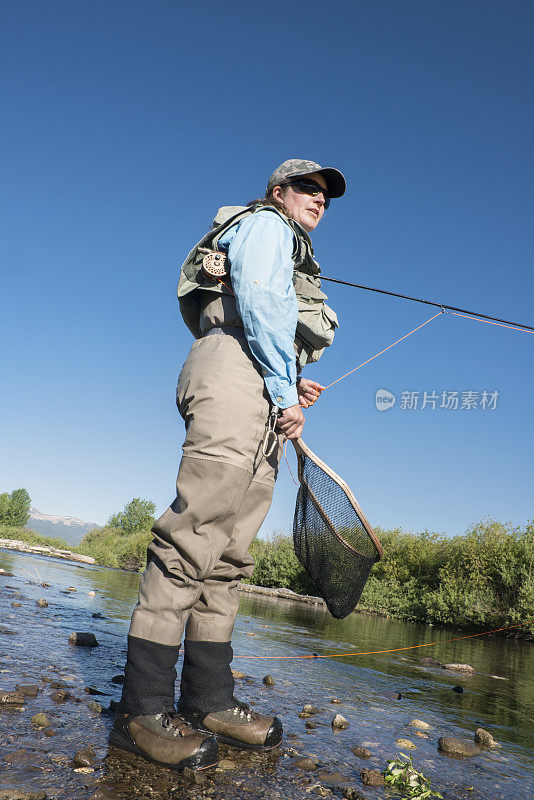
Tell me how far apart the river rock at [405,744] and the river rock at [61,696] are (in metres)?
1.67

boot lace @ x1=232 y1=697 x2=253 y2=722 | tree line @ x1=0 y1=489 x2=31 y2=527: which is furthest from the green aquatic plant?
tree line @ x1=0 y1=489 x2=31 y2=527

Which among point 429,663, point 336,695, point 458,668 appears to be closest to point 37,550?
point 429,663

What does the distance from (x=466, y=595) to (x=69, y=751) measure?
21.0 m

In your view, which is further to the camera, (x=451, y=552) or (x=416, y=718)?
(x=451, y=552)

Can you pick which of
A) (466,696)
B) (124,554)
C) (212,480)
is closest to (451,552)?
(466,696)

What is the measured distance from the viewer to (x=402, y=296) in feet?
18.5

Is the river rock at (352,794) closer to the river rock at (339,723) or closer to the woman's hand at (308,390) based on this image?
the river rock at (339,723)

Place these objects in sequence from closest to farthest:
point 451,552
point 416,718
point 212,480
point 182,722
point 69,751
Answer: point 69,751
point 182,722
point 212,480
point 416,718
point 451,552

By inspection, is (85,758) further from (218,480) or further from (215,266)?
(215,266)

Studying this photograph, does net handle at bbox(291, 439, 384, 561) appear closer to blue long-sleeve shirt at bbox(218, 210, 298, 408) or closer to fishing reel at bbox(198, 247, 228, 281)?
blue long-sleeve shirt at bbox(218, 210, 298, 408)

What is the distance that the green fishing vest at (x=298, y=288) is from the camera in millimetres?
2879

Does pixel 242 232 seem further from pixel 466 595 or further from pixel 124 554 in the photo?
pixel 124 554

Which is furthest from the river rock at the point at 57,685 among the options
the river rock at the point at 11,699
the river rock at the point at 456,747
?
the river rock at the point at 456,747

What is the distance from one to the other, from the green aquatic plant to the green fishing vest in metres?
2.03
